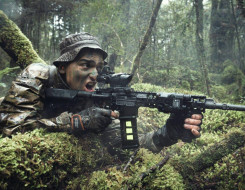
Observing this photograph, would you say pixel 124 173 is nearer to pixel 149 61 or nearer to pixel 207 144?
pixel 207 144

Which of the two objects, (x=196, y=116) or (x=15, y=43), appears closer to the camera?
(x=196, y=116)

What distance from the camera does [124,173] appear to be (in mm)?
2641

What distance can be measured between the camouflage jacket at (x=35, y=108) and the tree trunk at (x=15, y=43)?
85.2 inches

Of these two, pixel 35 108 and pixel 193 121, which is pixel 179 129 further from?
pixel 35 108

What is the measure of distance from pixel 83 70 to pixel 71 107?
2.57 feet

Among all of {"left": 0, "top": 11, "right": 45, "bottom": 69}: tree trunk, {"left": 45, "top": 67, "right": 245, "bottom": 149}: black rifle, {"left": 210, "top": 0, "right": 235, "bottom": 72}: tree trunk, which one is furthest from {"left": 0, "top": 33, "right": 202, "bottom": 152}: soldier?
{"left": 210, "top": 0, "right": 235, "bottom": 72}: tree trunk

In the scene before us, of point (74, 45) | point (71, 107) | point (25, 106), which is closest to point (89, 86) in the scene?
point (71, 107)

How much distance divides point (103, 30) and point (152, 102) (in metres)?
10.4

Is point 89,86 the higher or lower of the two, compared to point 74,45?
lower

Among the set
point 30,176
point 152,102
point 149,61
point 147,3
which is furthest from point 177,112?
point 147,3

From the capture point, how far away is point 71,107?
3.51 metres

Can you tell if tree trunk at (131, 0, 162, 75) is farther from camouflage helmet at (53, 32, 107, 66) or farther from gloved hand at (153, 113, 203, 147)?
gloved hand at (153, 113, 203, 147)

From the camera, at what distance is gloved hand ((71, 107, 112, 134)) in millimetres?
2881

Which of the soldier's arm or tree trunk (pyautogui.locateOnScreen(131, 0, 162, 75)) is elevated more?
tree trunk (pyautogui.locateOnScreen(131, 0, 162, 75))
